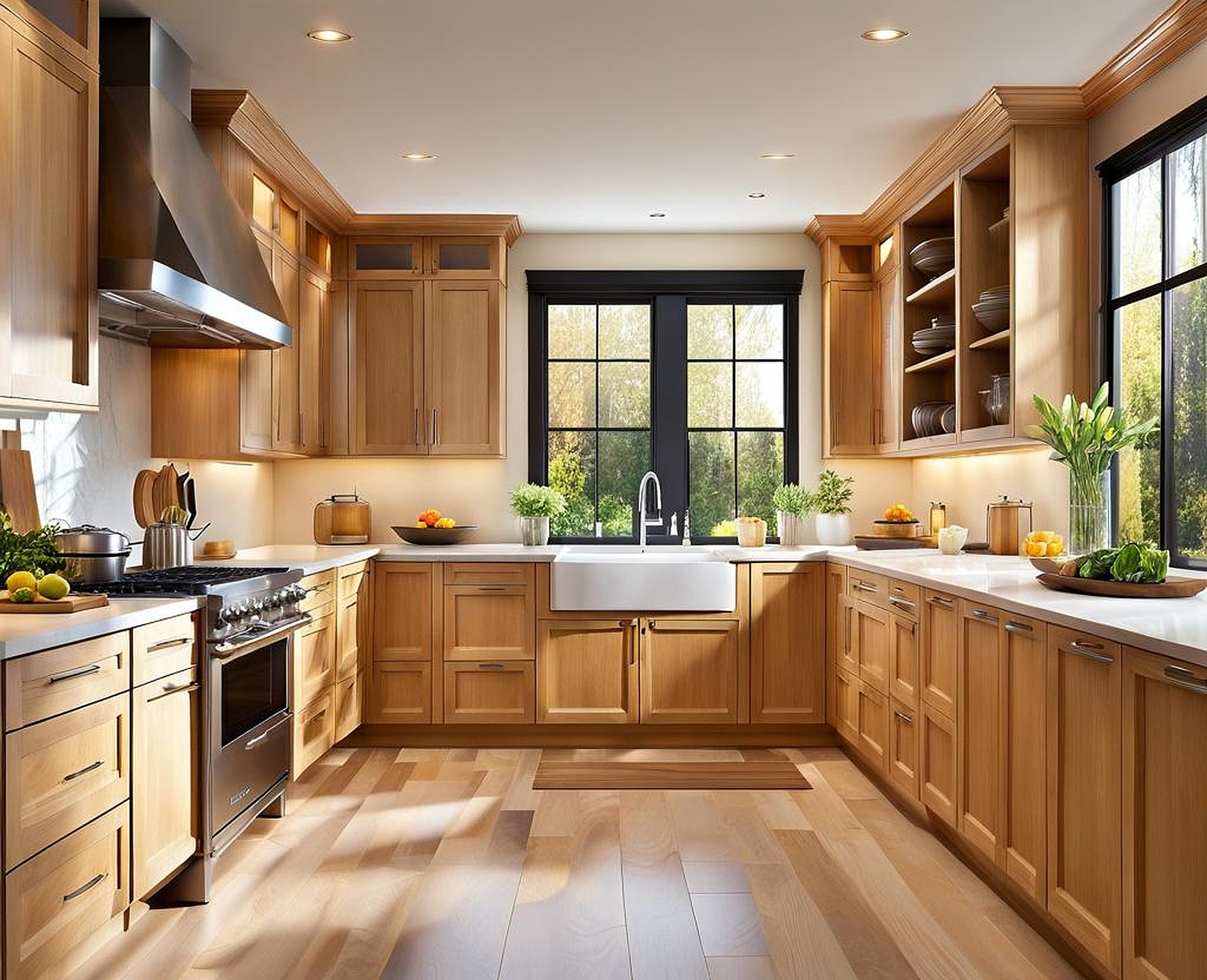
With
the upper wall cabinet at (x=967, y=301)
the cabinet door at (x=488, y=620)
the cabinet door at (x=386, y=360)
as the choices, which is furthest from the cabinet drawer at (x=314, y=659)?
the upper wall cabinet at (x=967, y=301)

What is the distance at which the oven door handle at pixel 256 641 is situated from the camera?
307 cm

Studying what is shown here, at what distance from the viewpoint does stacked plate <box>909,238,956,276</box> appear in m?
4.67

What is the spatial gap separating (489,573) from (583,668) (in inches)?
25.2

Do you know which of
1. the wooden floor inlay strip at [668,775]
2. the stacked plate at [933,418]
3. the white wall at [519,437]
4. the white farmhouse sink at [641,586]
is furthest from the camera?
the white wall at [519,437]

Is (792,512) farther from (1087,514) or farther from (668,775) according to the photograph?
(1087,514)

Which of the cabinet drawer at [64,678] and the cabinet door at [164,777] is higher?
the cabinet drawer at [64,678]

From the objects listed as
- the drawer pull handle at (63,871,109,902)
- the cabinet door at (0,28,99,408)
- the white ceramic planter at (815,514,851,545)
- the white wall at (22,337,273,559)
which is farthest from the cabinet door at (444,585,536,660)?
the drawer pull handle at (63,871,109,902)

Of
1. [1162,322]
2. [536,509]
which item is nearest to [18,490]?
[536,509]

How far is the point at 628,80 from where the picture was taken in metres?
3.61

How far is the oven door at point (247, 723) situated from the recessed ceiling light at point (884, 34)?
2.72 m

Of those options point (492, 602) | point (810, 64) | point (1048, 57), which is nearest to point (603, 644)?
point (492, 602)

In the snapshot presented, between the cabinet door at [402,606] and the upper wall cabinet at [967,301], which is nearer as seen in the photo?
the upper wall cabinet at [967,301]

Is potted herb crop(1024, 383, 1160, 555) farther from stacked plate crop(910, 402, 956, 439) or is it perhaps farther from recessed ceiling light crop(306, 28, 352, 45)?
recessed ceiling light crop(306, 28, 352, 45)

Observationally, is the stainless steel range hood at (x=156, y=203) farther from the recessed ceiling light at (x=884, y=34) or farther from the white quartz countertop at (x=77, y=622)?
the recessed ceiling light at (x=884, y=34)
